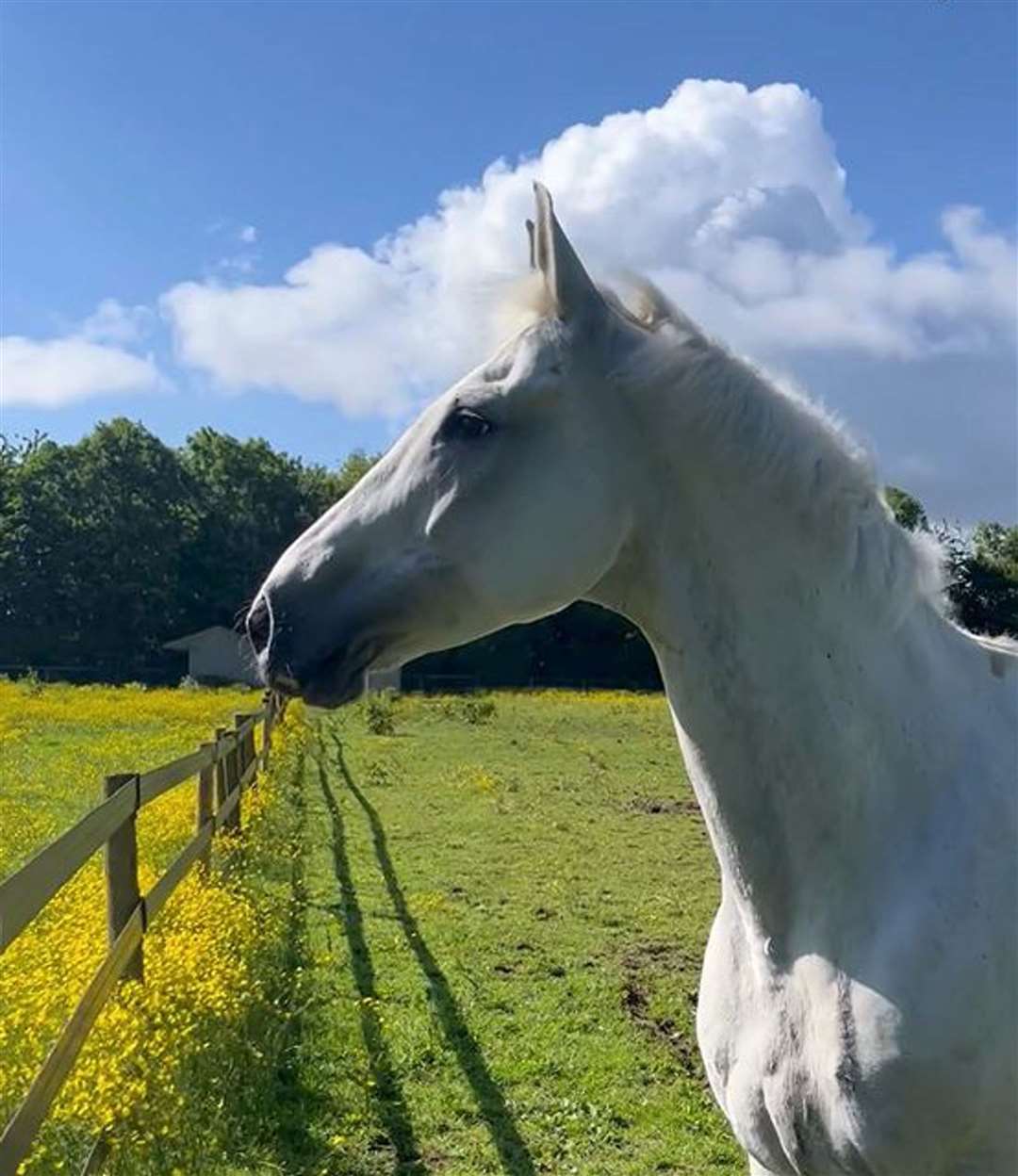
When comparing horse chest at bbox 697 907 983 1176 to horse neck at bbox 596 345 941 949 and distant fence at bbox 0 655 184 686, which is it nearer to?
horse neck at bbox 596 345 941 949

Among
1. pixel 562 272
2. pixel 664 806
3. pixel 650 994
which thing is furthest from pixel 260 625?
pixel 664 806

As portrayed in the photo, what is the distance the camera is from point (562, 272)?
6.71 feet

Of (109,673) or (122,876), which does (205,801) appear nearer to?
(122,876)

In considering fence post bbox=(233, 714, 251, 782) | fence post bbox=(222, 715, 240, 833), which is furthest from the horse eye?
fence post bbox=(233, 714, 251, 782)

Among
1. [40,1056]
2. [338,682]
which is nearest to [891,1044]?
[338,682]

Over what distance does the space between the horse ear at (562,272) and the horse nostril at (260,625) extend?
29.5 inches

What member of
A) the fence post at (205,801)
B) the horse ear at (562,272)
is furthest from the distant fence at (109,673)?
the horse ear at (562,272)

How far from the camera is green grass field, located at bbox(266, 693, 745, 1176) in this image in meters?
4.28

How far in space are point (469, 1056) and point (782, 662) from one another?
3.79 metres

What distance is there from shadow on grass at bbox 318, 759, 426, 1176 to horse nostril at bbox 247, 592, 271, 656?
9.01 feet

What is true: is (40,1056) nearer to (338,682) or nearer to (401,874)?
(338,682)

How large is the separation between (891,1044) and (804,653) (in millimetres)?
614

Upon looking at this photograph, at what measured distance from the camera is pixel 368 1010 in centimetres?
552

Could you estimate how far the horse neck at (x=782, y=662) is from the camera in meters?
1.88
